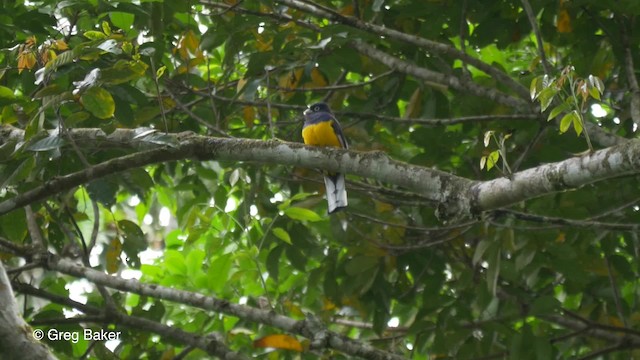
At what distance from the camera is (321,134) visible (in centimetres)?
521

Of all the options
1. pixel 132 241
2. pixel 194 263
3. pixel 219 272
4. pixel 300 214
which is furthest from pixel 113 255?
pixel 300 214

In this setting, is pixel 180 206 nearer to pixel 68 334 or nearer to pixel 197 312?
pixel 197 312

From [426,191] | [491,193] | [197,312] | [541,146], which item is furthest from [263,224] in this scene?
[491,193]

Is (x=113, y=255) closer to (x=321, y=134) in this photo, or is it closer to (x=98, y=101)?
(x=321, y=134)

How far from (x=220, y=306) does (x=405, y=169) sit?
58.4 inches

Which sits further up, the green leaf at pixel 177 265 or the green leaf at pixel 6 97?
the green leaf at pixel 6 97

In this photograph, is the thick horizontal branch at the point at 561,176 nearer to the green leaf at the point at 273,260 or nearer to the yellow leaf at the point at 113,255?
the green leaf at the point at 273,260

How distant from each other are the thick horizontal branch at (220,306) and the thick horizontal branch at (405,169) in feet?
2.84

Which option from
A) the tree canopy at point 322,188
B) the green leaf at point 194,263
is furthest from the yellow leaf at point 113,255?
the green leaf at point 194,263

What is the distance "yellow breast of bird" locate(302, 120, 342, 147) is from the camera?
5.23 metres

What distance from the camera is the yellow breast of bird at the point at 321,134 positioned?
17.2 ft

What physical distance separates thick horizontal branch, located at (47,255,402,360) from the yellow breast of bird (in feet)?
3.46

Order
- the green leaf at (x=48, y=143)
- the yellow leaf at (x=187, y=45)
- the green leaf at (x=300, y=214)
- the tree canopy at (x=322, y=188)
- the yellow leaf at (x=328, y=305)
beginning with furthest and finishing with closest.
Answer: the yellow leaf at (x=328, y=305), the yellow leaf at (x=187, y=45), the green leaf at (x=300, y=214), the tree canopy at (x=322, y=188), the green leaf at (x=48, y=143)

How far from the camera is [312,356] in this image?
5.09 m
